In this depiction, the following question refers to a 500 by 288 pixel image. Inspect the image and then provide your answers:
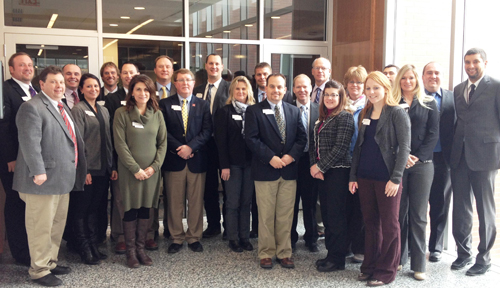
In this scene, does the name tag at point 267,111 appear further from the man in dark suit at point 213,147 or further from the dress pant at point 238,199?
the man in dark suit at point 213,147

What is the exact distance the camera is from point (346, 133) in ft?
12.1

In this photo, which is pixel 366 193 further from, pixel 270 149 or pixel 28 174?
pixel 28 174

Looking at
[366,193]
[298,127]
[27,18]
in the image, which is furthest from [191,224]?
[27,18]

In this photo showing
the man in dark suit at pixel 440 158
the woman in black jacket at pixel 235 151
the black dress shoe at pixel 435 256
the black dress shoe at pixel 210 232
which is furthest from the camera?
the black dress shoe at pixel 210 232

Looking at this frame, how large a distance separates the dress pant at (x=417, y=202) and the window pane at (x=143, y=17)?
12.8 feet

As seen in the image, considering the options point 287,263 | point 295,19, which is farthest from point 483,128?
point 295,19

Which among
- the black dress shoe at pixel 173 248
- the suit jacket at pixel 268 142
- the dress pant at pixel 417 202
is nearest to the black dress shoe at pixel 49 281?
the black dress shoe at pixel 173 248

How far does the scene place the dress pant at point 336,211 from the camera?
12.4 feet

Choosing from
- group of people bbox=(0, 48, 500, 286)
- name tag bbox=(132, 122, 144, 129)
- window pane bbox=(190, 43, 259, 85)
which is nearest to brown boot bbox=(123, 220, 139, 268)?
group of people bbox=(0, 48, 500, 286)

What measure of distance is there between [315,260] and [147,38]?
376cm

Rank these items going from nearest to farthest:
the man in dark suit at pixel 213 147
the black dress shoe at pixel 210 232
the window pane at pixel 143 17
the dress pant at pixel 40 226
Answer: the dress pant at pixel 40 226
the man in dark suit at pixel 213 147
the black dress shoe at pixel 210 232
the window pane at pixel 143 17

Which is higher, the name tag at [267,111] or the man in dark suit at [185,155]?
the name tag at [267,111]

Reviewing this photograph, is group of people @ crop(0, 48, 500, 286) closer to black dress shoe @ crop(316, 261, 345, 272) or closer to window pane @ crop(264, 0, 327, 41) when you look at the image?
black dress shoe @ crop(316, 261, 345, 272)

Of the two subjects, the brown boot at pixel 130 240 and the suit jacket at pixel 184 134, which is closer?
the brown boot at pixel 130 240
